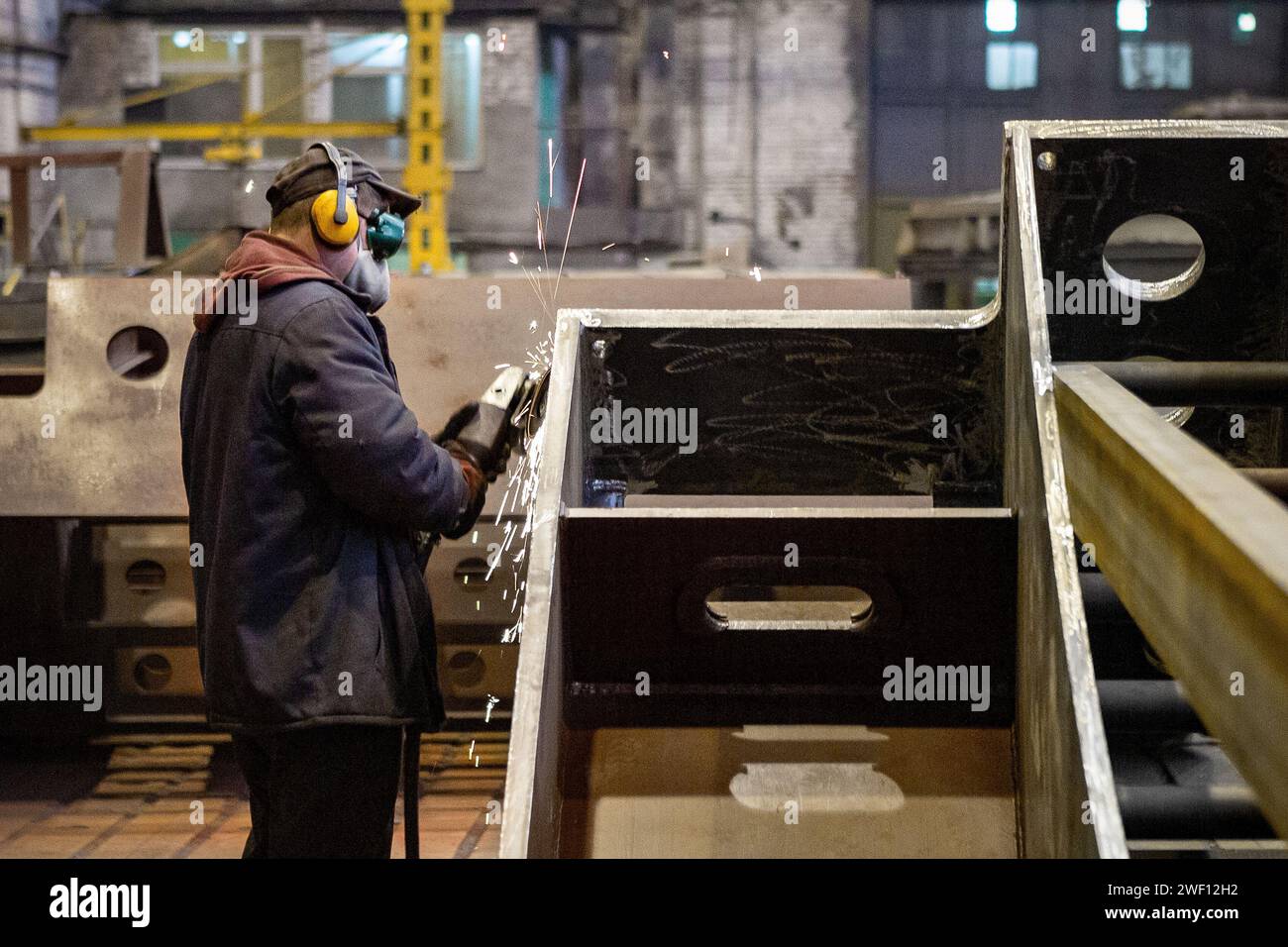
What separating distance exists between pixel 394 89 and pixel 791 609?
12277 millimetres

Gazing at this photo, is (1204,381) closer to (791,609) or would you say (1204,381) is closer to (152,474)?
(791,609)

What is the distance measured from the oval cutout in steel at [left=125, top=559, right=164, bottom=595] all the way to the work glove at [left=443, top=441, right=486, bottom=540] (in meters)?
1.86

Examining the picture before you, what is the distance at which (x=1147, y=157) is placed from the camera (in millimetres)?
2244

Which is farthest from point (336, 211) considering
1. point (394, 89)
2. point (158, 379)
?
point (394, 89)

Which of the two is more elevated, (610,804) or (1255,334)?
(1255,334)

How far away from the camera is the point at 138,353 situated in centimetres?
398

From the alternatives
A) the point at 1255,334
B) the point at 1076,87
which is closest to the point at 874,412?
the point at 1255,334

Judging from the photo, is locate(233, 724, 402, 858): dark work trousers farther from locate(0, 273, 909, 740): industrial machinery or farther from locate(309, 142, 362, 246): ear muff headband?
locate(0, 273, 909, 740): industrial machinery

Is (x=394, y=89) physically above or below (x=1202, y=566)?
above

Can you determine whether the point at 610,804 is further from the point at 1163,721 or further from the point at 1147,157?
the point at 1147,157

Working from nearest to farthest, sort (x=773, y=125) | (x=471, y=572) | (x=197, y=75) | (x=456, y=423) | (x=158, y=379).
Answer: (x=456, y=423) → (x=158, y=379) → (x=471, y=572) → (x=773, y=125) → (x=197, y=75)

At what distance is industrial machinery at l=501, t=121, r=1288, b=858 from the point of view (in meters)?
1.81

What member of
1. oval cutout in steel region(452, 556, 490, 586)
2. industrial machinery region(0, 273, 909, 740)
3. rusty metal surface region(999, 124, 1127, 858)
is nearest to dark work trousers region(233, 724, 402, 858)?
rusty metal surface region(999, 124, 1127, 858)
